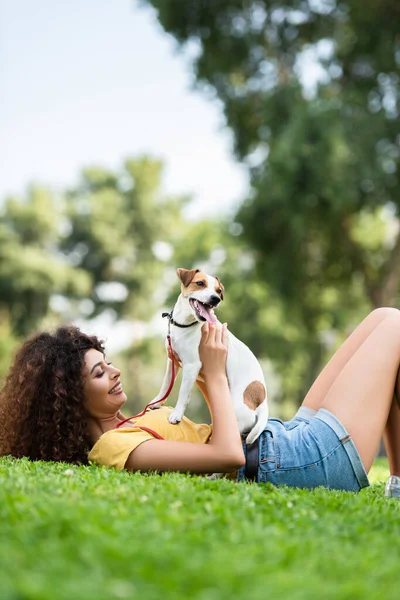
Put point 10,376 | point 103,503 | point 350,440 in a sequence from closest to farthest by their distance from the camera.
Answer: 1. point 103,503
2. point 350,440
3. point 10,376

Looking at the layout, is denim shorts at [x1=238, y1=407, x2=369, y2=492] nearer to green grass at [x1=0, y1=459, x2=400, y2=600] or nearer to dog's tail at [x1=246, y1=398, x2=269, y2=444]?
dog's tail at [x1=246, y1=398, x2=269, y2=444]

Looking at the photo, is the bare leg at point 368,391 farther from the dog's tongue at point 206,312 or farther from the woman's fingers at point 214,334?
the dog's tongue at point 206,312

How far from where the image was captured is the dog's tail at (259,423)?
379 cm

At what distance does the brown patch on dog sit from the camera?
13.9 feet

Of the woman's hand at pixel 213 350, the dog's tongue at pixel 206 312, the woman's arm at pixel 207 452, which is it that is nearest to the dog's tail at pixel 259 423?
the woman's arm at pixel 207 452

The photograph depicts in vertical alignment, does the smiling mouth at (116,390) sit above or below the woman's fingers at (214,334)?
below

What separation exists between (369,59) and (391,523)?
14713mm

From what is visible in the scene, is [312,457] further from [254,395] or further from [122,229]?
[122,229]

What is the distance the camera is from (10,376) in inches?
174

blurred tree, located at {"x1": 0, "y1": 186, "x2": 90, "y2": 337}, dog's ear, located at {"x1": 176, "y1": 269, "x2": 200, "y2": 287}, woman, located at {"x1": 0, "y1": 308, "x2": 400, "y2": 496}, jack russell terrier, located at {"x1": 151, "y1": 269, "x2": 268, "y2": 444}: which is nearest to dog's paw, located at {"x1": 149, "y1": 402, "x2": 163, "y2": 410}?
jack russell terrier, located at {"x1": 151, "y1": 269, "x2": 268, "y2": 444}

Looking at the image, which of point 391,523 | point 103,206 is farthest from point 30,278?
point 391,523

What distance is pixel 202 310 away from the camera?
4406mm

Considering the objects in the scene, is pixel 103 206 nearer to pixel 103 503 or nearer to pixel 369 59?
pixel 369 59

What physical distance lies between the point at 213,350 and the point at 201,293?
0.55 metres
